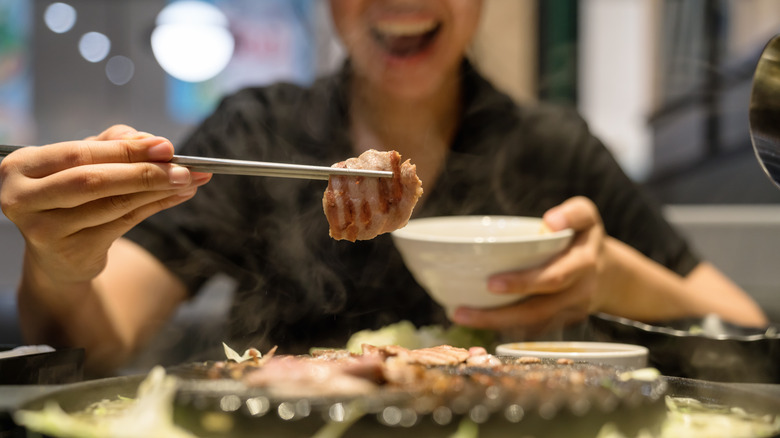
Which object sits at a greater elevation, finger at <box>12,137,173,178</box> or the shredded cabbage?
finger at <box>12,137,173,178</box>

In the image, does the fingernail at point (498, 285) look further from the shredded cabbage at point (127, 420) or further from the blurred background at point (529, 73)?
the blurred background at point (529, 73)

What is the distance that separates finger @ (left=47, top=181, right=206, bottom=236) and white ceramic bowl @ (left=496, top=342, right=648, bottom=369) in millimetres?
730

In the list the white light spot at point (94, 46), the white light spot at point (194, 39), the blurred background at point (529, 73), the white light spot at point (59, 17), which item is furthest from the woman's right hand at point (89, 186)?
the white light spot at point (59, 17)

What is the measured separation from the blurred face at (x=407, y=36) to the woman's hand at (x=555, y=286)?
0.87 m

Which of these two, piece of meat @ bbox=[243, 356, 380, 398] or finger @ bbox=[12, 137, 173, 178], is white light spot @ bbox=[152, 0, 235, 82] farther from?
piece of meat @ bbox=[243, 356, 380, 398]

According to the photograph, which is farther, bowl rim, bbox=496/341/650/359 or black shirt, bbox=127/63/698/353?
black shirt, bbox=127/63/698/353

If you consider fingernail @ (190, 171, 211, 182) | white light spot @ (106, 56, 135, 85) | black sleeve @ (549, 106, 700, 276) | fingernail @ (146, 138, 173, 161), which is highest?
white light spot @ (106, 56, 135, 85)

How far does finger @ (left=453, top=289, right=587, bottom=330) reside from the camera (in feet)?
5.19

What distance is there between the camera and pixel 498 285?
1.51 meters

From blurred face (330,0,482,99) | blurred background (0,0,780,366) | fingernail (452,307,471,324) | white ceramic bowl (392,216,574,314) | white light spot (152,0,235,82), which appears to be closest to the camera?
white ceramic bowl (392,216,574,314)

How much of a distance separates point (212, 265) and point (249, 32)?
309cm

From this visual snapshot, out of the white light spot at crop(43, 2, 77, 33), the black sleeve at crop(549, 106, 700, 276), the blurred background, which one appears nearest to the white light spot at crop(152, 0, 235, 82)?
the blurred background

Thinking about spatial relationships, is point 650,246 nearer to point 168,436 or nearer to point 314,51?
point 168,436

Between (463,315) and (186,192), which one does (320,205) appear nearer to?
(463,315)
